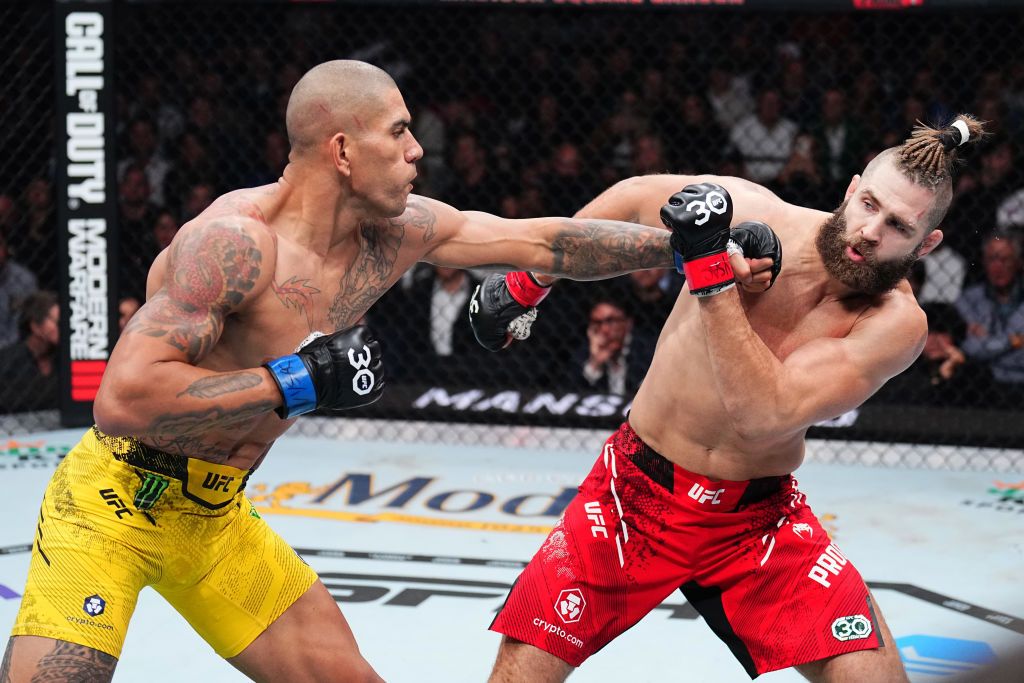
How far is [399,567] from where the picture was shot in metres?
3.56

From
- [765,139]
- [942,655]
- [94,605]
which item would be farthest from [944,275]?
[94,605]

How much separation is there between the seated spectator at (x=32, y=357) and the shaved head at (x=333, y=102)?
3.32 metres

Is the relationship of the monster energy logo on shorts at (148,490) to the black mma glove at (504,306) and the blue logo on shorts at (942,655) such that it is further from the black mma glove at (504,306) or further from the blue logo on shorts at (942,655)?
the blue logo on shorts at (942,655)

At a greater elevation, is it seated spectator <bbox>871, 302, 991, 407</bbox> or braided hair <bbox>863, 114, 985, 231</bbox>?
braided hair <bbox>863, 114, 985, 231</bbox>

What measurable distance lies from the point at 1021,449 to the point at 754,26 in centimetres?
196

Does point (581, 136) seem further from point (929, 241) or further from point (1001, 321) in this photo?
point (929, 241)

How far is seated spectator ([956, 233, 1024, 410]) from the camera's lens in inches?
185

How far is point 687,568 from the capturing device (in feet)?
7.36

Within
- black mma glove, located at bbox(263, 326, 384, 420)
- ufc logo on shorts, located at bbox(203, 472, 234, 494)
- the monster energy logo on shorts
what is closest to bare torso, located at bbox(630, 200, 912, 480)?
black mma glove, located at bbox(263, 326, 384, 420)

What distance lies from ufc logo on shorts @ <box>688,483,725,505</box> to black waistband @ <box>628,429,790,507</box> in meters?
0.04

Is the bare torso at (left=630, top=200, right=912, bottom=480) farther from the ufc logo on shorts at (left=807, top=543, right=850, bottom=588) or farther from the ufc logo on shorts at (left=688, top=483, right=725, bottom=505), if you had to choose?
the ufc logo on shorts at (left=807, top=543, right=850, bottom=588)

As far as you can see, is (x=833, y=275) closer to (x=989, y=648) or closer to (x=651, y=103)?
(x=989, y=648)

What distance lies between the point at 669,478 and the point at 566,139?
10.0ft

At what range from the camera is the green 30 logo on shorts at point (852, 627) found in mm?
2113
